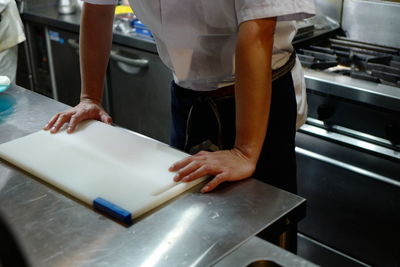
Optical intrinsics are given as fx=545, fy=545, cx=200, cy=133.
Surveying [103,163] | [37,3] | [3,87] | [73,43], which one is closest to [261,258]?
[103,163]

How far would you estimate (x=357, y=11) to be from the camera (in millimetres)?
1735

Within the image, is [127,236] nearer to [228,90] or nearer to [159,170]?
[159,170]

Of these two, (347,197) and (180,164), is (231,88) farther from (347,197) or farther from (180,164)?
(347,197)

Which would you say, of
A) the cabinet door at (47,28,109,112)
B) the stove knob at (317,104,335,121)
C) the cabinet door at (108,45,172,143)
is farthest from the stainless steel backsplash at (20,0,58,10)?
the stove knob at (317,104,335,121)

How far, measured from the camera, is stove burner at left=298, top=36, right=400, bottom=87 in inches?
55.1

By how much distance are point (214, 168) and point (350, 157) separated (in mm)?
660

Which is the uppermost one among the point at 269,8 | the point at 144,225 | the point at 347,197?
the point at 269,8

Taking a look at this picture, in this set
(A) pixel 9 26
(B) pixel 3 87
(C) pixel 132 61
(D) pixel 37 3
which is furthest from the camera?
(D) pixel 37 3

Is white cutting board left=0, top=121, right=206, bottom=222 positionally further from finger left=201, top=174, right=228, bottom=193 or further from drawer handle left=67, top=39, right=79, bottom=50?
drawer handle left=67, top=39, right=79, bottom=50

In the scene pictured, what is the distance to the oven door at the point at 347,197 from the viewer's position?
1.37 metres

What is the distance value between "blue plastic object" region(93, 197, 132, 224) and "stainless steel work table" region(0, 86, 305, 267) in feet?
0.03

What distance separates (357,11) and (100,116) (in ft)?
3.29

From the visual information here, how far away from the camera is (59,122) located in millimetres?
1045

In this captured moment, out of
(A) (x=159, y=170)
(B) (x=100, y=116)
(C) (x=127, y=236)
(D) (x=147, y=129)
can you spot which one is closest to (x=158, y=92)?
(D) (x=147, y=129)
